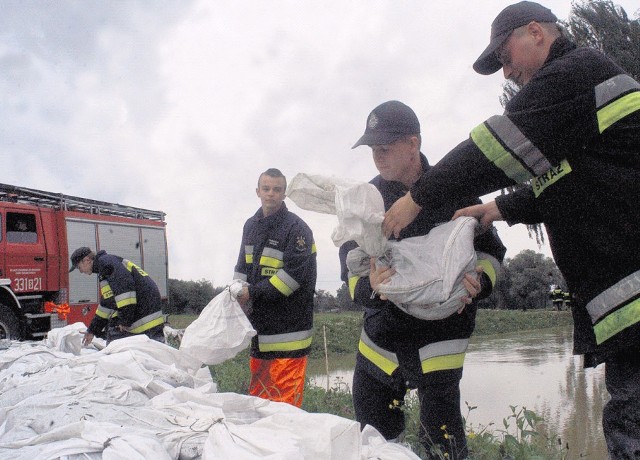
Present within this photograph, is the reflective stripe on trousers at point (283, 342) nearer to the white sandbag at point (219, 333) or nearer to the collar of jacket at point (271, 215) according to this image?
the white sandbag at point (219, 333)

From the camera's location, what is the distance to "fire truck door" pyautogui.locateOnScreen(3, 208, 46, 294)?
9641 millimetres

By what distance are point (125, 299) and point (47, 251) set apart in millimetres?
5249

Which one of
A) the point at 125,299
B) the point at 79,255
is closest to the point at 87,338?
the point at 125,299

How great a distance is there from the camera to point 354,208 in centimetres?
207

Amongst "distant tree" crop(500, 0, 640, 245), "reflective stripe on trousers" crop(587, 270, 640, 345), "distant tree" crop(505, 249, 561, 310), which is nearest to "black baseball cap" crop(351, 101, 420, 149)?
"reflective stripe on trousers" crop(587, 270, 640, 345)

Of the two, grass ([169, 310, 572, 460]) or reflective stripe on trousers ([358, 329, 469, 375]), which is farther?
grass ([169, 310, 572, 460])

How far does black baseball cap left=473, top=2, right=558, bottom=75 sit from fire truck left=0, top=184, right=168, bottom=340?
8346 mm

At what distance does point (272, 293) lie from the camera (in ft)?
12.3

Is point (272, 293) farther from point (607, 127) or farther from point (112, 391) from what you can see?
point (607, 127)

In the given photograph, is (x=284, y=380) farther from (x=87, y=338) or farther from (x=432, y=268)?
(x=87, y=338)

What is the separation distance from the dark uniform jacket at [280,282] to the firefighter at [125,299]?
84.8 inches

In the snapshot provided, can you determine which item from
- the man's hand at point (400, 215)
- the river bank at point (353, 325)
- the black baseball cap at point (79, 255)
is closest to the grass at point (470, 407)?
the river bank at point (353, 325)

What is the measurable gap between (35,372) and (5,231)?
20.2 ft

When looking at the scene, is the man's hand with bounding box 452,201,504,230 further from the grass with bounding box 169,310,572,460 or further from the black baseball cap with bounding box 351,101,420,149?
the grass with bounding box 169,310,572,460
